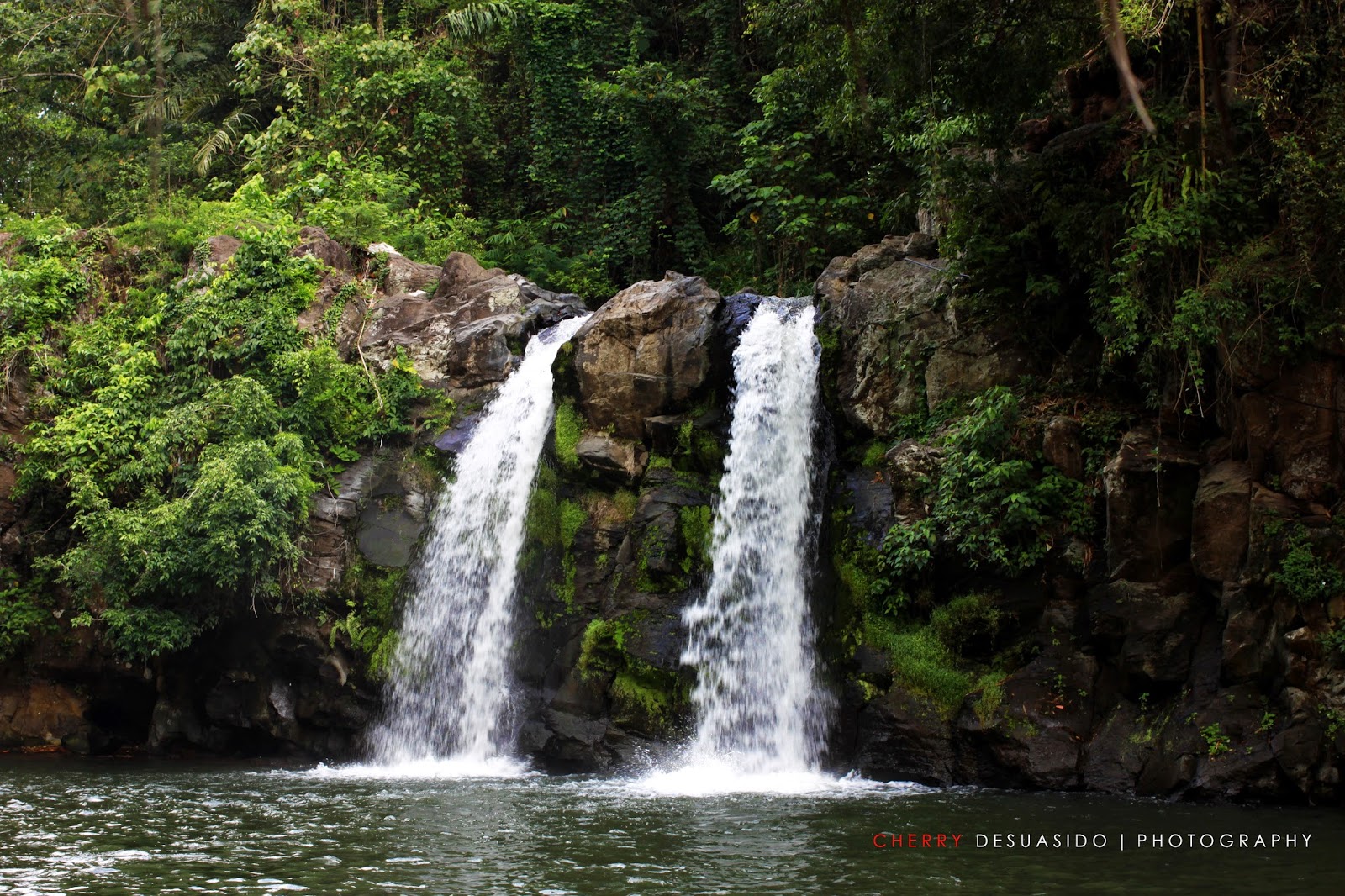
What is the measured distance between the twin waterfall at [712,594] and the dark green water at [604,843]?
1.74 metres

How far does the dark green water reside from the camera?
7.25 m

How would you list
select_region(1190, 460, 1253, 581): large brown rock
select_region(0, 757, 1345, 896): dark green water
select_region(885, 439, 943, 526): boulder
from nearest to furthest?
select_region(0, 757, 1345, 896): dark green water, select_region(1190, 460, 1253, 581): large brown rock, select_region(885, 439, 943, 526): boulder

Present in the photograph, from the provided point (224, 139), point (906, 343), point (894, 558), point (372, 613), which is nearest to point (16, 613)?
point (372, 613)

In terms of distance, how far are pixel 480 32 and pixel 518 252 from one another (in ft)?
20.6

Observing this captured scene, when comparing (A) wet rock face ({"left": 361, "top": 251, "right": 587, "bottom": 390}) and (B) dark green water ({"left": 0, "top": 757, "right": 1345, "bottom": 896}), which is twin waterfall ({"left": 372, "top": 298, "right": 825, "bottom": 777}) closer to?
(A) wet rock face ({"left": 361, "top": 251, "right": 587, "bottom": 390})

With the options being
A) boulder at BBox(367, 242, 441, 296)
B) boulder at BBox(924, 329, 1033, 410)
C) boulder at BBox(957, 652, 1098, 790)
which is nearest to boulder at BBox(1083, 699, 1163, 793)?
boulder at BBox(957, 652, 1098, 790)

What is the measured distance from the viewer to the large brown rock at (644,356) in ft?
51.0

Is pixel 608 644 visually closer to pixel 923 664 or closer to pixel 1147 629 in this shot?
pixel 923 664

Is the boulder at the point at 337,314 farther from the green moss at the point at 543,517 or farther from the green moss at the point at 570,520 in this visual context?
the green moss at the point at 570,520

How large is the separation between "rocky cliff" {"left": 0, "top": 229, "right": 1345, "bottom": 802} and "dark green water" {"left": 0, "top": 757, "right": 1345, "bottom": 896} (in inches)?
41.5

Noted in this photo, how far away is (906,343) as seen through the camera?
14422 mm

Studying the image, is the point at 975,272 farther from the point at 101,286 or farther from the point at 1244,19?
the point at 101,286

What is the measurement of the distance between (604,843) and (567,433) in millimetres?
8043

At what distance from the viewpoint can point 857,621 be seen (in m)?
13.1
